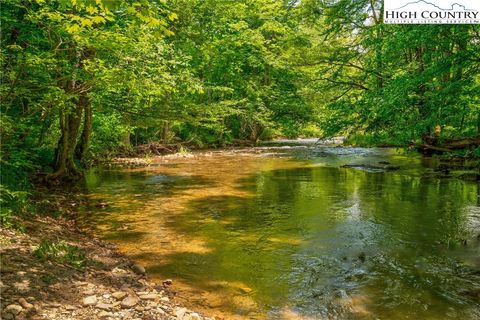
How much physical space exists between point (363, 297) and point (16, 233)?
17.2 ft

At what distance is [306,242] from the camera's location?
7.60 meters

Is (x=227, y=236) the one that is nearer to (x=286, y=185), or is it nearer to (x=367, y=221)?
(x=367, y=221)

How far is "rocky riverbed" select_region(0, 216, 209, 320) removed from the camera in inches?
155

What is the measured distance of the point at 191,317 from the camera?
4539mm

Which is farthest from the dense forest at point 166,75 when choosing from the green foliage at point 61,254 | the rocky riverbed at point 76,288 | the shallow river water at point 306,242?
the shallow river water at point 306,242

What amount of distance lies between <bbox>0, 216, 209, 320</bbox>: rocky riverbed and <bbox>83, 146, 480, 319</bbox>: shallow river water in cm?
43

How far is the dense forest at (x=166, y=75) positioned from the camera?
7707 millimetres

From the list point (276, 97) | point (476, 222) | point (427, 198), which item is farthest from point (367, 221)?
point (276, 97)

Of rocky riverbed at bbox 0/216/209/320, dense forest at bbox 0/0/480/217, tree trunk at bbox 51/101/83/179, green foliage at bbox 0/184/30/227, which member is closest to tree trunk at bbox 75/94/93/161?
dense forest at bbox 0/0/480/217

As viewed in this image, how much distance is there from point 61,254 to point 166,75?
6.64 metres

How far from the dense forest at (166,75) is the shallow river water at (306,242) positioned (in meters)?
2.27

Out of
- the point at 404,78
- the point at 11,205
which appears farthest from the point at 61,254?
the point at 404,78

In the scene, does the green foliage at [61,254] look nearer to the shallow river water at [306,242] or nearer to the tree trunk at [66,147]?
the shallow river water at [306,242]

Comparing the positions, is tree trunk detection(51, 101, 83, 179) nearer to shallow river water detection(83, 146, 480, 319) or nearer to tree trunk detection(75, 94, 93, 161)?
shallow river water detection(83, 146, 480, 319)
